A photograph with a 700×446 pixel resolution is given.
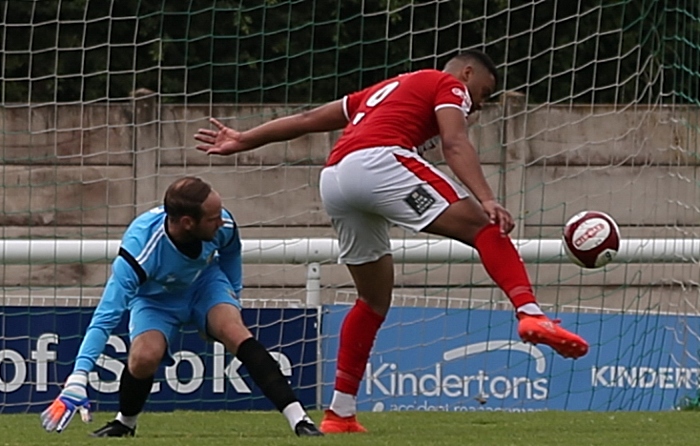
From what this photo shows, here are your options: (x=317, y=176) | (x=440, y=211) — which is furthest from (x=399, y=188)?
(x=317, y=176)

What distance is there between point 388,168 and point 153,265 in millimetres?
1062

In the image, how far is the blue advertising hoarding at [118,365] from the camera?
366 inches

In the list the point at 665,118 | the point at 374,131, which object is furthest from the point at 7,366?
the point at 665,118

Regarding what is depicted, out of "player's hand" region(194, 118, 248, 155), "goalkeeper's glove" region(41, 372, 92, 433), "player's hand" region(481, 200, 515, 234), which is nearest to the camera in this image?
"goalkeeper's glove" region(41, 372, 92, 433)

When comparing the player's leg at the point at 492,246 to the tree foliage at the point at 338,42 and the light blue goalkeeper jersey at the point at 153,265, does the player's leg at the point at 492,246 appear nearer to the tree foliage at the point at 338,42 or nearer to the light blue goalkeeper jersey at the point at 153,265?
the light blue goalkeeper jersey at the point at 153,265

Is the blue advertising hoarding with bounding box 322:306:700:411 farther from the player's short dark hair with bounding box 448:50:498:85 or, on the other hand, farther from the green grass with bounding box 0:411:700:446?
the player's short dark hair with bounding box 448:50:498:85

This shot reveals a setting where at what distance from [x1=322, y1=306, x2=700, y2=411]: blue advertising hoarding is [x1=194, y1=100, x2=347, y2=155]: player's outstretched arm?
2809 millimetres

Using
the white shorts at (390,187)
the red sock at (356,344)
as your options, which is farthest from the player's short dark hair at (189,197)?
the red sock at (356,344)

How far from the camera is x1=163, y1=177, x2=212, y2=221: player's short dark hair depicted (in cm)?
638

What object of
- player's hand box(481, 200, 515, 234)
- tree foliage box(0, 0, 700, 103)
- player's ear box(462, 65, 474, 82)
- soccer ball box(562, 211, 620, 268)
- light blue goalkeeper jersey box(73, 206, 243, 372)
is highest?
tree foliage box(0, 0, 700, 103)

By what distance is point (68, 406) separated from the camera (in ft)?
19.4

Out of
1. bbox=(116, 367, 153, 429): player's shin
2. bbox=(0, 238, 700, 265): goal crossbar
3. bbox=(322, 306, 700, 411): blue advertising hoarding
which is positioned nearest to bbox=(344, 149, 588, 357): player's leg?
bbox=(116, 367, 153, 429): player's shin

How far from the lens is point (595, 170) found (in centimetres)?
1102

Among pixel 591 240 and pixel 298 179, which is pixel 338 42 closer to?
pixel 298 179
